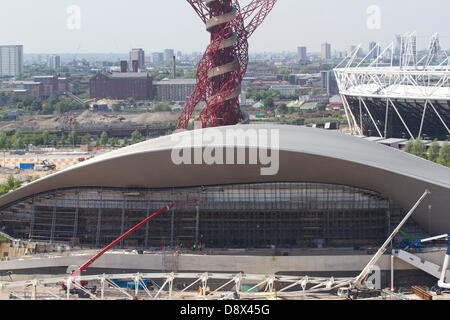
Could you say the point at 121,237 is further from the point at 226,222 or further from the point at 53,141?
the point at 53,141

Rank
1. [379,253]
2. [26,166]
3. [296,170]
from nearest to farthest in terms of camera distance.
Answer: [379,253] < [296,170] < [26,166]

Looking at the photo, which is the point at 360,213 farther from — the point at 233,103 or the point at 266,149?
the point at 233,103

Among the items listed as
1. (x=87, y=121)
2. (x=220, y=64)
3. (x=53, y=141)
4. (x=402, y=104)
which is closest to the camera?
(x=220, y=64)

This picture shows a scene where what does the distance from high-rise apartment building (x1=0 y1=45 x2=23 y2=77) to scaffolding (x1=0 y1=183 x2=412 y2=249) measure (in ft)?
499

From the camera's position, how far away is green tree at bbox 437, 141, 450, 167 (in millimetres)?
40031

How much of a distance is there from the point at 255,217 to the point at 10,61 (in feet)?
517

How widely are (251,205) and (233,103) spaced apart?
16.6m

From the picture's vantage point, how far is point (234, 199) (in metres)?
24.1

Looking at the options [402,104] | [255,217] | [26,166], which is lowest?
[26,166]

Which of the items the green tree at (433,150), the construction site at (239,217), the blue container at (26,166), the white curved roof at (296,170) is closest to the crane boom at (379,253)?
the construction site at (239,217)

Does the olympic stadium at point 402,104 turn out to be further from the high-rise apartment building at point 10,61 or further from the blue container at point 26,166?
the high-rise apartment building at point 10,61

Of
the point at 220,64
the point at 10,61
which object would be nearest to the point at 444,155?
the point at 220,64

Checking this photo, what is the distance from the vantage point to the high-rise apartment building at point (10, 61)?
169 meters

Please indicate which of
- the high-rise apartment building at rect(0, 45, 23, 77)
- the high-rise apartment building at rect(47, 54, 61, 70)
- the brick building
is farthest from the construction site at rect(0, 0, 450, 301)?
the high-rise apartment building at rect(47, 54, 61, 70)
